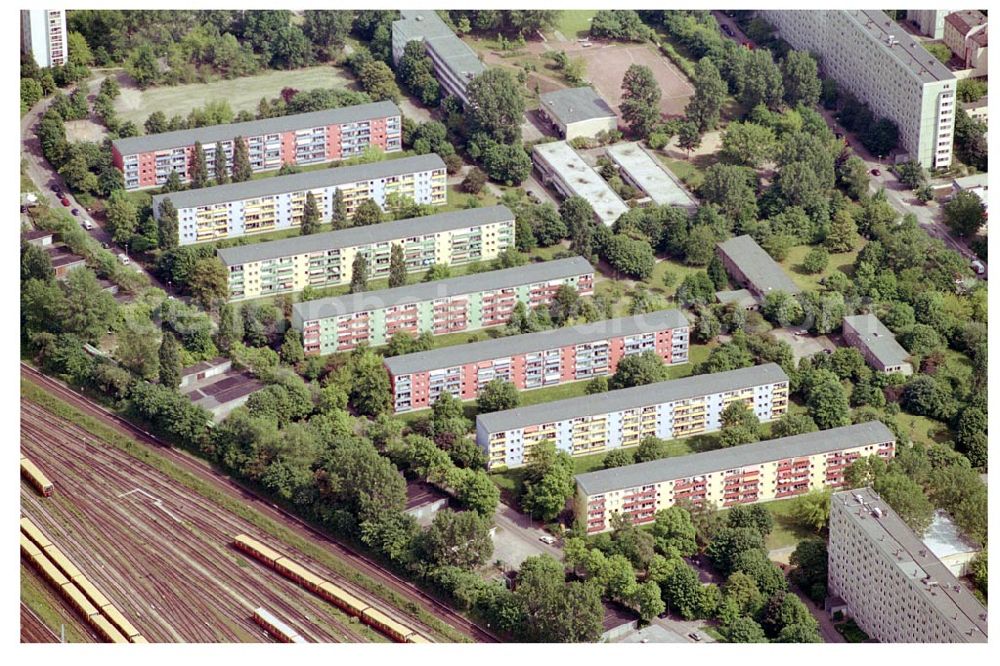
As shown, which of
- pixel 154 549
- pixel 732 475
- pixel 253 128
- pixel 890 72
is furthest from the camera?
pixel 890 72

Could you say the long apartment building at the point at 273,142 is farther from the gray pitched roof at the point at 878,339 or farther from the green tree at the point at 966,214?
the green tree at the point at 966,214

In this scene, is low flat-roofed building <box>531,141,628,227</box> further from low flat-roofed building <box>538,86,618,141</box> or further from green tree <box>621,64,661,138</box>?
green tree <box>621,64,661,138</box>

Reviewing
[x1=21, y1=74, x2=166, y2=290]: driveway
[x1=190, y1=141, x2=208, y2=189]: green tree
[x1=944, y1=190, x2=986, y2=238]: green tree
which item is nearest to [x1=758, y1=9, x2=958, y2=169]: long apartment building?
[x1=944, y1=190, x2=986, y2=238]: green tree

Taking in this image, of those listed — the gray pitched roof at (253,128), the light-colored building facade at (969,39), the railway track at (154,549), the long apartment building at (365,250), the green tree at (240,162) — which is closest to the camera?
the railway track at (154,549)

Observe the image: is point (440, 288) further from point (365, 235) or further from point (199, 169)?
point (199, 169)

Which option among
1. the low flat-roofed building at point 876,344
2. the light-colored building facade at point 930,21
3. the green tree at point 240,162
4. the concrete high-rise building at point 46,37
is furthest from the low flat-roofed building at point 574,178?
the concrete high-rise building at point 46,37

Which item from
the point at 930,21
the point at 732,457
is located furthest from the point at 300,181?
the point at 930,21
